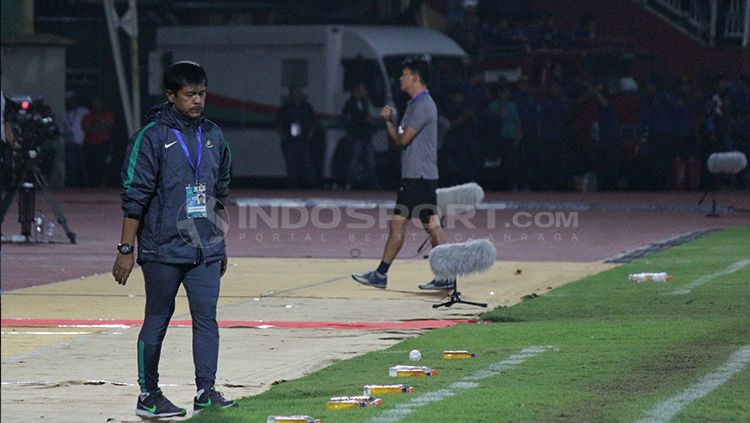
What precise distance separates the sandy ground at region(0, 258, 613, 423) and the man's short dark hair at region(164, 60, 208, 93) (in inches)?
68.8

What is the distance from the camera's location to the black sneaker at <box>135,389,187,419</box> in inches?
355

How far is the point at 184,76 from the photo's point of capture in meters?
9.02

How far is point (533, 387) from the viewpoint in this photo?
977 cm

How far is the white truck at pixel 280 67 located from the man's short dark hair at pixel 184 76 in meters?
25.0

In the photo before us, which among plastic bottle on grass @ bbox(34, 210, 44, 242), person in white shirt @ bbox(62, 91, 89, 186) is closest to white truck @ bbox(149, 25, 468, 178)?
person in white shirt @ bbox(62, 91, 89, 186)

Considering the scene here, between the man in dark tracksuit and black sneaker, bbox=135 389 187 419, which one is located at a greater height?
the man in dark tracksuit

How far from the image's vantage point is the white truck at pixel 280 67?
3441cm

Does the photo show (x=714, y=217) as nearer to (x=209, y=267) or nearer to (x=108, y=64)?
(x=108, y=64)

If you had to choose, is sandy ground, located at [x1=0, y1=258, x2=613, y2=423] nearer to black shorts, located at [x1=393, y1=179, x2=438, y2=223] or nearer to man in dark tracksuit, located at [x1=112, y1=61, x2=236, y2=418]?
man in dark tracksuit, located at [x1=112, y1=61, x2=236, y2=418]

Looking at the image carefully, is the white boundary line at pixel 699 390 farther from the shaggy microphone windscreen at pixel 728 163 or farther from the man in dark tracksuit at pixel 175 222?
the shaggy microphone windscreen at pixel 728 163

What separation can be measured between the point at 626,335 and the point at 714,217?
15.8m

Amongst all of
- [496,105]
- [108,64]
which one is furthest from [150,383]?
[108,64]

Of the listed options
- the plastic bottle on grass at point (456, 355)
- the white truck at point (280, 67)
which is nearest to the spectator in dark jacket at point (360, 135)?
the white truck at point (280, 67)

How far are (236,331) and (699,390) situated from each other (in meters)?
4.50
